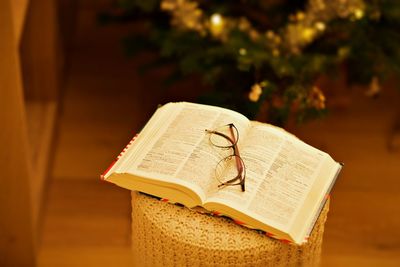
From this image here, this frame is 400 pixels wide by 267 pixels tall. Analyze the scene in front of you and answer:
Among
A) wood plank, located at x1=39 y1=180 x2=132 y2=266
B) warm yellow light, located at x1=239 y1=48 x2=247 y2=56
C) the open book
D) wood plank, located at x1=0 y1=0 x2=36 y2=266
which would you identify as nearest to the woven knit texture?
the open book

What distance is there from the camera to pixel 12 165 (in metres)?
1.67

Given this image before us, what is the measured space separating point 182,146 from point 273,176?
18 centimetres

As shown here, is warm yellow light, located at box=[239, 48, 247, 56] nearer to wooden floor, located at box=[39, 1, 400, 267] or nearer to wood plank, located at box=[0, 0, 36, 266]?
wooden floor, located at box=[39, 1, 400, 267]

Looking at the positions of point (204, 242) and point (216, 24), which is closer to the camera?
point (204, 242)

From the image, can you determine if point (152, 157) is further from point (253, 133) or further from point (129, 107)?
point (129, 107)

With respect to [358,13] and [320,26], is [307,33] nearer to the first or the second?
[320,26]

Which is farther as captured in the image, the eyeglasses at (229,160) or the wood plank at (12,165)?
the wood plank at (12,165)

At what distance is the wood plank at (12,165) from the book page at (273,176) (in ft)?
1.82

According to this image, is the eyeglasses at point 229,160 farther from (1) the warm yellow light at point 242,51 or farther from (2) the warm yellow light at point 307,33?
(2) the warm yellow light at point 307,33

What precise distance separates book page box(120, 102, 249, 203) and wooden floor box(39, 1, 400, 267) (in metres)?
0.59

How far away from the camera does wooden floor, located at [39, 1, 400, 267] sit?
1902mm

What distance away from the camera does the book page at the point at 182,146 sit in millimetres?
1262

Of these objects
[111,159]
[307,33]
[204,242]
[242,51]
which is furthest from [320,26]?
[204,242]

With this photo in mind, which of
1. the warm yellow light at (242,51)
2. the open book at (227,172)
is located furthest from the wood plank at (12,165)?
the warm yellow light at (242,51)
